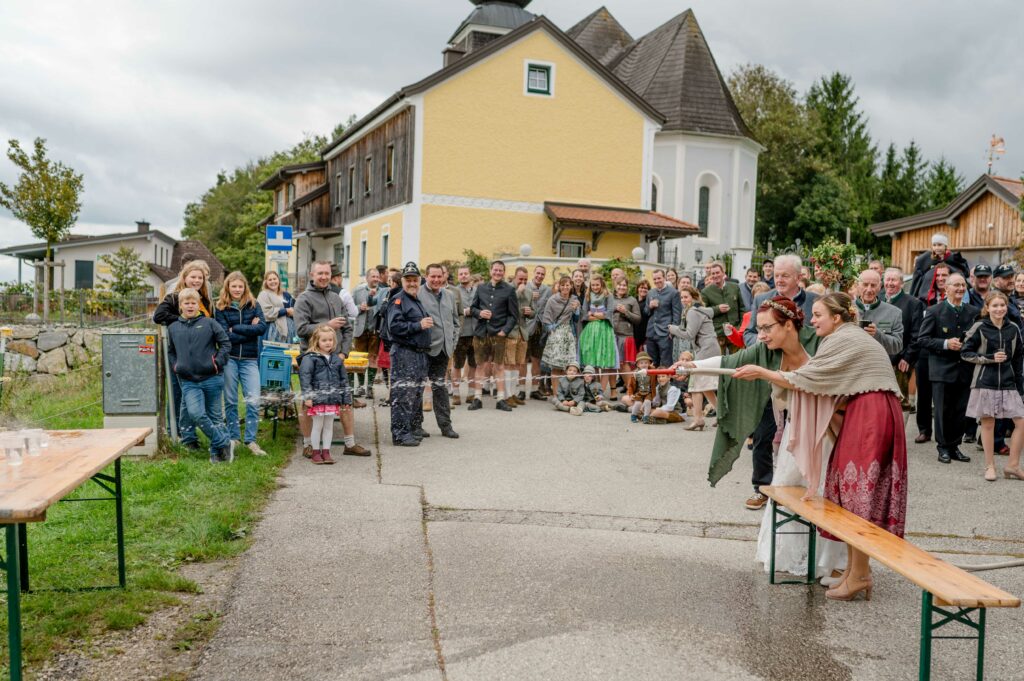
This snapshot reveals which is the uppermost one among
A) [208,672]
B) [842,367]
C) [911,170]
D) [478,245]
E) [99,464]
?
[911,170]

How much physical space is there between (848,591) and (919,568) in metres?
1.37

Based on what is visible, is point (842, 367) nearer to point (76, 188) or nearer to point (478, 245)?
point (478, 245)

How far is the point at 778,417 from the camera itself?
20.9 ft

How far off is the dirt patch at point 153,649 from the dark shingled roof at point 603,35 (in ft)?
157

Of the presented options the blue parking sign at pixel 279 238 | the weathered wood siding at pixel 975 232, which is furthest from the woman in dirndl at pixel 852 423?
the weathered wood siding at pixel 975 232

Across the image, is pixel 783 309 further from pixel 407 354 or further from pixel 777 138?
pixel 777 138

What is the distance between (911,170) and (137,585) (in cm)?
6711

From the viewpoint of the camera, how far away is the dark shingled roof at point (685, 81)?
40844 mm

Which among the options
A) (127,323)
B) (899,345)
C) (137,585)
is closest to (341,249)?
(127,323)

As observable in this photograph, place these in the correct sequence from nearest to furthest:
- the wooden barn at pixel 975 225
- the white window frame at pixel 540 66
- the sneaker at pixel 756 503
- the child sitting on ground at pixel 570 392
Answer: the sneaker at pixel 756 503, the child sitting on ground at pixel 570 392, the wooden barn at pixel 975 225, the white window frame at pixel 540 66

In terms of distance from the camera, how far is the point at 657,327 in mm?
14102

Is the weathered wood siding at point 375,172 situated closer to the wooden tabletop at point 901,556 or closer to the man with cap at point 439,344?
the man with cap at point 439,344

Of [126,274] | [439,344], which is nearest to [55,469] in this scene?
[439,344]

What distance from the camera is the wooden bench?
390 cm
